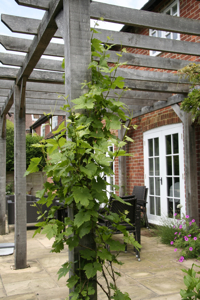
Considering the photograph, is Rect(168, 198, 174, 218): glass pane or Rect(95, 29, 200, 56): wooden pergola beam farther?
Rect(168, 198, 174, 218): glass pane

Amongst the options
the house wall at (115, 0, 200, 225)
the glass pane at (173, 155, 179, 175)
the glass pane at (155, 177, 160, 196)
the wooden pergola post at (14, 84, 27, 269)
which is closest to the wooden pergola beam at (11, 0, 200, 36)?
the wooden pergola post at (14, 84, 27, 269)

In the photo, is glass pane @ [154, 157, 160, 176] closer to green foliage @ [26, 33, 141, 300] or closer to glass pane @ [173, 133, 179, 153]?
glass pane @ [173, 133, 179, 153]

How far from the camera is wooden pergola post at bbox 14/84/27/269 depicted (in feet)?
13.6

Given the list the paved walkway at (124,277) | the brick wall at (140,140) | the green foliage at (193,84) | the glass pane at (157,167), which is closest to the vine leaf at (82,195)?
the paved walkway at (124,277)

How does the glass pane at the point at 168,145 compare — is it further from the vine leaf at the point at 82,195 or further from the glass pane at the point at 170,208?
the vine leaf at the point at 82,195

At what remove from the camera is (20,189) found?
167 inches

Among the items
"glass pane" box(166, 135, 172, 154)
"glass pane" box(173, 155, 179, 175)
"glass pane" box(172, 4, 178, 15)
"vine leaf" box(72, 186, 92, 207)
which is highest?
"glass pane" box(172, 4, 178, 15)

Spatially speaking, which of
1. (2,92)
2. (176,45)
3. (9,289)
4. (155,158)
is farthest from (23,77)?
(155,158)

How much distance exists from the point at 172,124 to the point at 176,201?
1.62 meters

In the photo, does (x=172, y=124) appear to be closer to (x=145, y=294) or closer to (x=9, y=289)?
(x=145, y=294)

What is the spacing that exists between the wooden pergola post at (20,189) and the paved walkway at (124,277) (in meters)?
0.23

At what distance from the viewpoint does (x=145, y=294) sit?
120 inches

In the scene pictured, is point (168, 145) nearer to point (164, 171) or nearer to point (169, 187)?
point (164, 171)

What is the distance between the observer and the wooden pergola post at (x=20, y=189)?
4.15m
